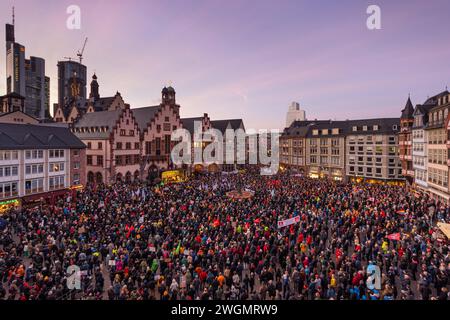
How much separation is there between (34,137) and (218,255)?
121 feet

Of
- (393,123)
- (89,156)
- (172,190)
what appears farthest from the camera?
(393,123)

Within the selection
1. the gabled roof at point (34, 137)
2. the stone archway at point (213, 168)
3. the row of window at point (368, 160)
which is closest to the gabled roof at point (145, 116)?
the gabled roof at point (34, 137)

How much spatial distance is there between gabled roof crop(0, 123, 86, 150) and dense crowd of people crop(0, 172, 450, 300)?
503 inches

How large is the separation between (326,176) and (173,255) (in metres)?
68.3

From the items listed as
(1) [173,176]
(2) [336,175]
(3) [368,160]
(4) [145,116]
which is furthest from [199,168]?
(3) [368,160]

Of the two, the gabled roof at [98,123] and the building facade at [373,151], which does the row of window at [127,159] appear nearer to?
the gabled roof at [98,123]

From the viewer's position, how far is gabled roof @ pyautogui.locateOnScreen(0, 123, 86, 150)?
36750 mm

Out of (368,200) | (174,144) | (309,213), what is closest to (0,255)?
(309,213)

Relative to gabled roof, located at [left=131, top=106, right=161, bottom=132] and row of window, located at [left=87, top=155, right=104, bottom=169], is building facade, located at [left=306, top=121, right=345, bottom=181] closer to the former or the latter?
gabled roof, located at [left=131, top=106, right=161, bottom=132]

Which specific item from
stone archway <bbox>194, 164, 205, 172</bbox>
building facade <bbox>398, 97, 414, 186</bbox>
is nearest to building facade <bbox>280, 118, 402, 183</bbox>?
building facade <bbox>398, 97, 414, 186</bbox>

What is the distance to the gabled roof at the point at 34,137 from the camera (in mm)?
36750
